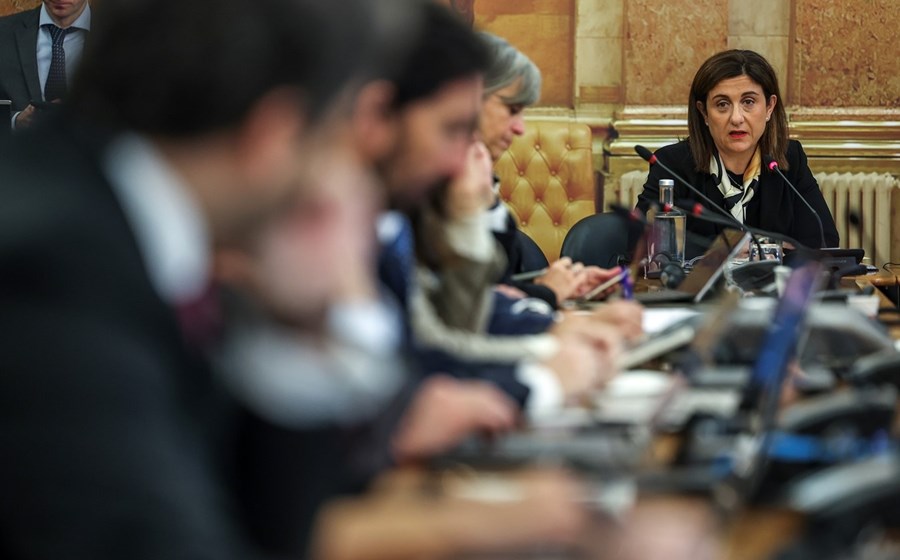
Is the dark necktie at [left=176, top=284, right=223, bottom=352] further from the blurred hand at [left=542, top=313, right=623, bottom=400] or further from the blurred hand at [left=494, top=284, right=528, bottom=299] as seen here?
the blurred hand at [left=494, top=284, right=528, bottom=299]

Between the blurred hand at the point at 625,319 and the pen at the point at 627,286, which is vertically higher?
the blurred hand at the point at 625,319

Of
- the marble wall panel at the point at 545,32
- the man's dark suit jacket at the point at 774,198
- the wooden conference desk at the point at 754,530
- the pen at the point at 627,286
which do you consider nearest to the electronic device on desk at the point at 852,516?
the wooden conference desk at the point at 754,530

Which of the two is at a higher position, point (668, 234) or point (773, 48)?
point (773, 48)

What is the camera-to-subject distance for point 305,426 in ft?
4.33

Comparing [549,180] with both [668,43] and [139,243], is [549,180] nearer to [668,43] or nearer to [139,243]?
[668,43]

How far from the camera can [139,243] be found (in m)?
1.15

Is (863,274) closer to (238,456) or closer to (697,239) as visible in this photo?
(697,239)

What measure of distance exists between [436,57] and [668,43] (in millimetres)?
5162

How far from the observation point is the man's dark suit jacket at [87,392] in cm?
103

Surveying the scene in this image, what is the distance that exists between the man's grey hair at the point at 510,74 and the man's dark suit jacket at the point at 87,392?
7.80 feet

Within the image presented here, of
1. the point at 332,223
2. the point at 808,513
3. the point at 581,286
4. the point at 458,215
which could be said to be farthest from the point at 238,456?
the point at 581,286

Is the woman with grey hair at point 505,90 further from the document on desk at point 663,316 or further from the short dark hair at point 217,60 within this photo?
the short dark hair at point 217,60

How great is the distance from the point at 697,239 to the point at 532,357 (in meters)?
2.36

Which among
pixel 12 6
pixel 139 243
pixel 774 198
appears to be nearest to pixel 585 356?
pixel 139 243
